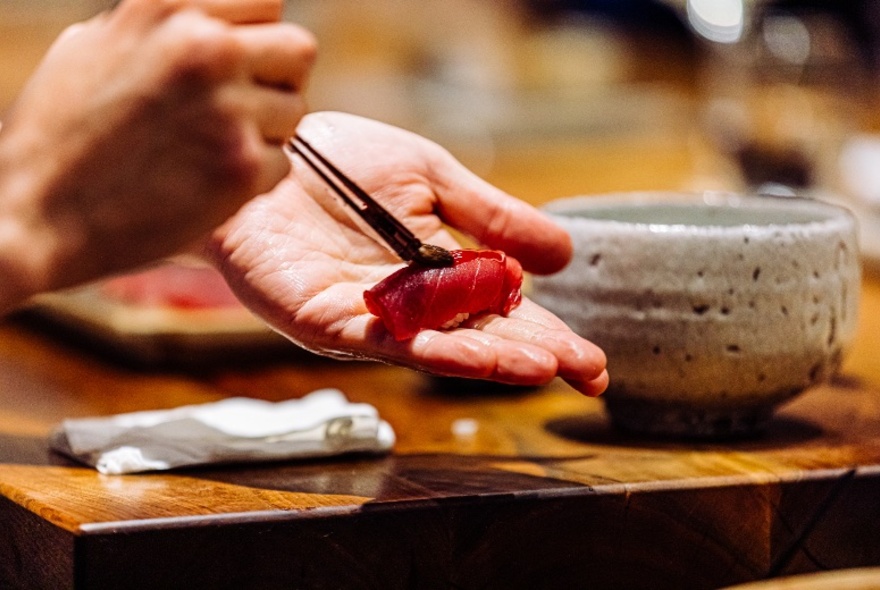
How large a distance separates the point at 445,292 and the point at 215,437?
36cm

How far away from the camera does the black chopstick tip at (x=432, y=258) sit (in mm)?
1322

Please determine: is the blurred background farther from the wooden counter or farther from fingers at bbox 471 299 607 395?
fingers at bbox 471 299 607 395

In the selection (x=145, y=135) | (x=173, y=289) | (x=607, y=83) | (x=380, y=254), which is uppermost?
(x=145, y=135)

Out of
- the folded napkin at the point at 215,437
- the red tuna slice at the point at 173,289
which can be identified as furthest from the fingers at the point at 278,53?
the red tuna slice at the point at 173,289

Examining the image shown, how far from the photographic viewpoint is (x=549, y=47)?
6.08 metres

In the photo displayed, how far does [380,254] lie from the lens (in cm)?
149

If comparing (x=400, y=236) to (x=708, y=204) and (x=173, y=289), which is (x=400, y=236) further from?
(x=173, y=289)

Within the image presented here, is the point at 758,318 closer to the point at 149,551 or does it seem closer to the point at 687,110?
the point at 149,551

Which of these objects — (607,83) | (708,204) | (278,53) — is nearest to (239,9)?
(278,53)

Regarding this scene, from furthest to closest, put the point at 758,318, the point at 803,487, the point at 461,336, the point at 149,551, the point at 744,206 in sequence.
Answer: the point at 744,206 < the point at 758,318 < the point at 803,487 < the point at 461,336 < the point at 149,551

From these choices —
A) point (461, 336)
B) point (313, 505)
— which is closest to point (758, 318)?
point (461, 336)

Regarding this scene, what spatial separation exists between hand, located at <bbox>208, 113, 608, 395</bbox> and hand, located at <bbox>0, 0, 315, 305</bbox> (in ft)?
0.81

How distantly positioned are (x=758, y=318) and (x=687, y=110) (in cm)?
493

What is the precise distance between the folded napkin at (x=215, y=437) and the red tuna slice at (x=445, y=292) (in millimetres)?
226
